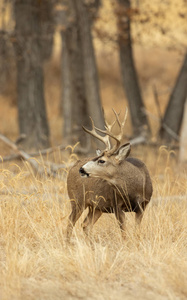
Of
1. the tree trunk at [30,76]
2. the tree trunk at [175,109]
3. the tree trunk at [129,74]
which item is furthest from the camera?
the tree trunk at [129,74]

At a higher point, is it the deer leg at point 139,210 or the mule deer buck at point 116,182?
the mule deer buck at point 116,182

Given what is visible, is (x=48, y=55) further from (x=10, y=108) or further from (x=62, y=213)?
(x=62, y=213)

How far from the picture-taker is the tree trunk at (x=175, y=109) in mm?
12391

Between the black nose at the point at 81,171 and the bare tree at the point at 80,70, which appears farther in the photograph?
the bare tree at the point at 80,70

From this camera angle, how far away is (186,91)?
12.5 metres

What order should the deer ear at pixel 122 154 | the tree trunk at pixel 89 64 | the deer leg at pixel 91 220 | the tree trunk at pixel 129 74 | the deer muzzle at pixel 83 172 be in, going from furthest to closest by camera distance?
1. the tree trunk at pixel 129 74
2. the tree trunk at pixel 89 64
3. the deer leg at pixel 91 220
4. the deer ear at pixel 122 154
5. the deer muzzle at pixel 83 172

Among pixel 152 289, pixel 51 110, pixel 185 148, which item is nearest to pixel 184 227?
pixel 152 289

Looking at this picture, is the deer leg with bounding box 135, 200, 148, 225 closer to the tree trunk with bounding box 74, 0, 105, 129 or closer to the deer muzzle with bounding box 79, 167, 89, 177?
the deer muzzle with bounding box 79, 167, 89, 177

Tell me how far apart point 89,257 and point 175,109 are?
8260 mm

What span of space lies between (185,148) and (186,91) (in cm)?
290

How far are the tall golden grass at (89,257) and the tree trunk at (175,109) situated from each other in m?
6.35

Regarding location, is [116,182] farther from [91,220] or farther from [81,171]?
[91,220]

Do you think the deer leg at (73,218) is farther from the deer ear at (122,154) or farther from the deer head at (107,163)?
the deer ear at (122,154)

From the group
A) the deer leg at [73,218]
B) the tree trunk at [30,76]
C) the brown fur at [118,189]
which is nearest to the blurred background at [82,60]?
the tree trunk at [30,76]
